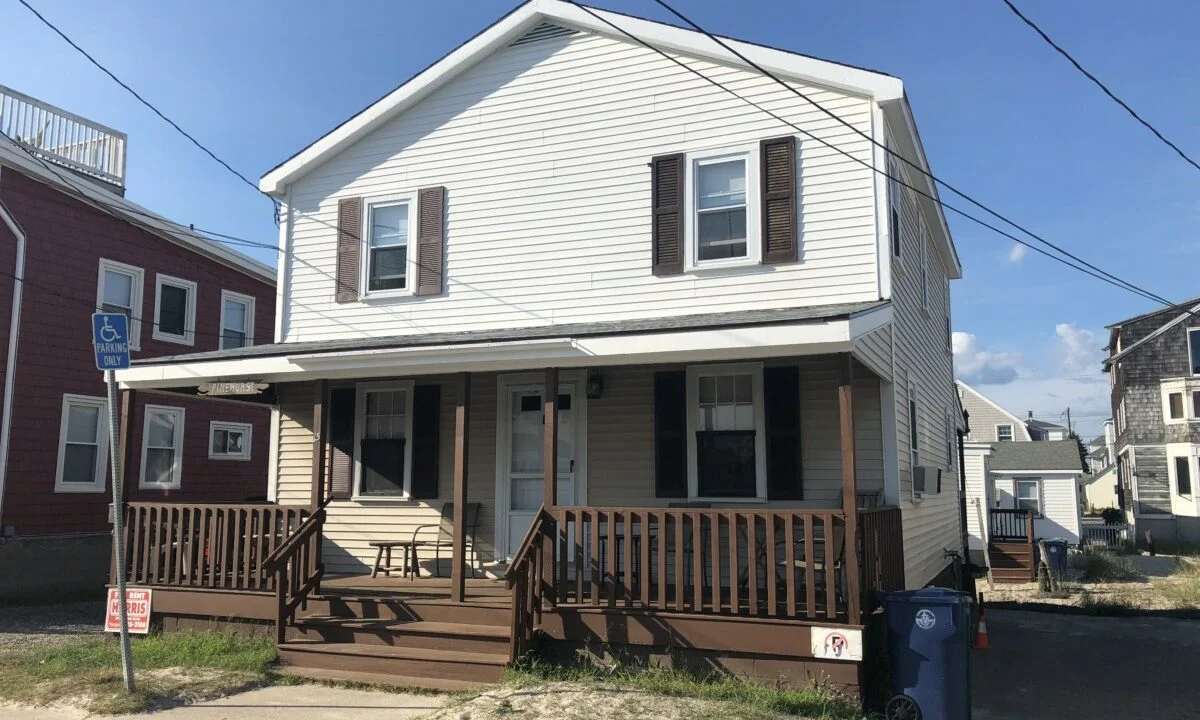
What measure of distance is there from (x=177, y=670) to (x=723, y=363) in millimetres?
5862

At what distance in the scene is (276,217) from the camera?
12281 millimetres

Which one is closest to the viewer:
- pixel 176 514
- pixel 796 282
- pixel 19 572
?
pixel 796 282

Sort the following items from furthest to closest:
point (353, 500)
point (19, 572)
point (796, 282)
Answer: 1. point (19, 572)
2. point (353, 500)
3. point (796, 282)

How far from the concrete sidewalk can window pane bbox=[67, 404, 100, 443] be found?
857 cm

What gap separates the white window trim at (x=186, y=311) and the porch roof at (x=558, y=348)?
254 inches

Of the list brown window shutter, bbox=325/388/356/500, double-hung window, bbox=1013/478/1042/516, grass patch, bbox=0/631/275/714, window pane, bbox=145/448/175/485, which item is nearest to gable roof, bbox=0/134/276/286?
window pane, bbox=145/448/175/485

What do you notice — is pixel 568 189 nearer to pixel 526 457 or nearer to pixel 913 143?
pixel 526 457

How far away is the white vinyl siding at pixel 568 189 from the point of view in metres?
9.27

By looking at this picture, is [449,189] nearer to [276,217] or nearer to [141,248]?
[276,217]

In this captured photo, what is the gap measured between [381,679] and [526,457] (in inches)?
125

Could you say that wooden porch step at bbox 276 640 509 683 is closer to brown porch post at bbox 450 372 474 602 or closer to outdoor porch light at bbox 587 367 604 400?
brown porch post at bbox 450 372 474 602

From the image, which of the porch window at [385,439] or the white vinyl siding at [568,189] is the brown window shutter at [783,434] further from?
the porch window at [385,439]

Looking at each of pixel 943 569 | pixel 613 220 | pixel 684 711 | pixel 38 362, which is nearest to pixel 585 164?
→ pixel 613 220

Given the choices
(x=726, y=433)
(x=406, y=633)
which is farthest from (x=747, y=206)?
(x=406, y=633)
